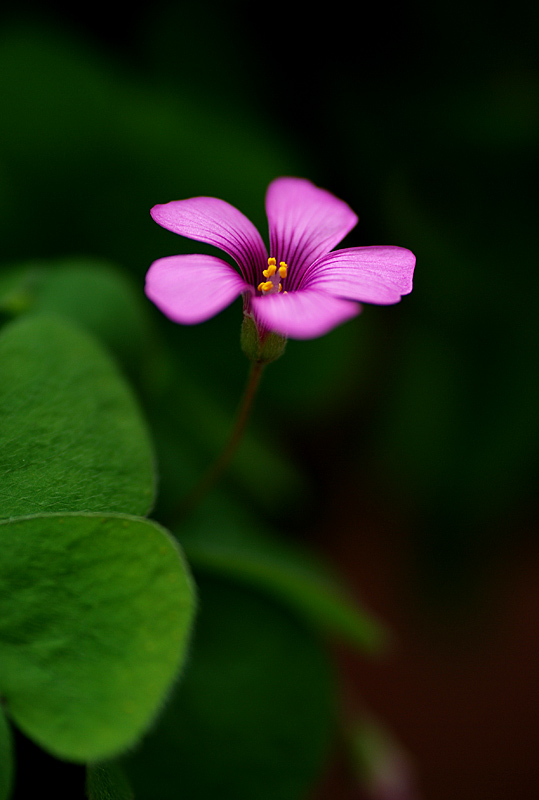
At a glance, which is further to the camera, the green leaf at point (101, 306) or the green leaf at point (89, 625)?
the green leaf at point (101, 306)

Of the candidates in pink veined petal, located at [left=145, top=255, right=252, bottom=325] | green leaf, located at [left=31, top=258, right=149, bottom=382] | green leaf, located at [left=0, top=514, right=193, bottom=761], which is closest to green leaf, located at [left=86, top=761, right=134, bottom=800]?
green leaf, located at [left=0, top=514, right=193, bottom=761]

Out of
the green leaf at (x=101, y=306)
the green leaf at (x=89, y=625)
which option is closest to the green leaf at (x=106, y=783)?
the green leaf at (x=89, y=625)

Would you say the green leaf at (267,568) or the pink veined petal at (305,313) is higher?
the pink veined petal at (305,313)

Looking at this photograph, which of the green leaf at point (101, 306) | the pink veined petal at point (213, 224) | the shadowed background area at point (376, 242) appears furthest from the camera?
the shadowed background area at point (376, 242)

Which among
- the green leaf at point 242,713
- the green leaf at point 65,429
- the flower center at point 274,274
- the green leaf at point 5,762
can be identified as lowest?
the green leaf at point 242,713

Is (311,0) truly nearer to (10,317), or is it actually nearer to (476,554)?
(10,317)

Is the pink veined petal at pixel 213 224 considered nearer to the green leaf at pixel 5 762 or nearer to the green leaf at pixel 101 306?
the green leaf at pixel 101 306

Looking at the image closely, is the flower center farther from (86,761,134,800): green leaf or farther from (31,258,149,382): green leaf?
(86,761,134,800): green leaf

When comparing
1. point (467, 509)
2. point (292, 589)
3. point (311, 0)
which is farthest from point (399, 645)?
point (311, 0)

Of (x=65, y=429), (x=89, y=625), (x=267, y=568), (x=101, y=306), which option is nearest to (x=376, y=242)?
(x=101, y=306)
